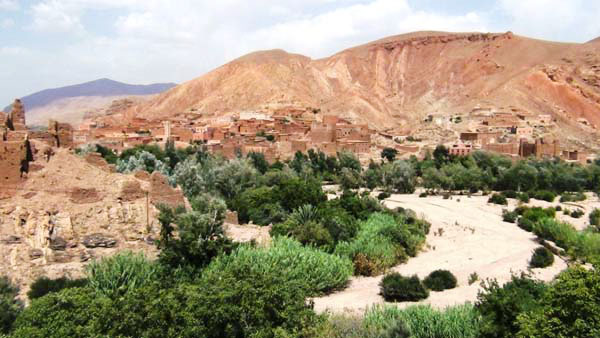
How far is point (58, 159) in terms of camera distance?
12.3 m

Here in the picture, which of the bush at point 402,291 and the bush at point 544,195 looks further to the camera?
the bush at point 544,195

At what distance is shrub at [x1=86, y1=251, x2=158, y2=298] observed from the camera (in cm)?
988

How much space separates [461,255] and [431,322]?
9922 millimetres

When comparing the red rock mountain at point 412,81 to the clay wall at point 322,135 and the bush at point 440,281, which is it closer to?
the clay wall at point 322,135

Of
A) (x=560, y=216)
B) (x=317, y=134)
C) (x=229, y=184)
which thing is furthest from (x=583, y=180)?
(x=229, y=184)

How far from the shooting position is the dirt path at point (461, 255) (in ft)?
40.5

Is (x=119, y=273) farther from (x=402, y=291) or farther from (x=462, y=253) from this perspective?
(x=462, y=253)

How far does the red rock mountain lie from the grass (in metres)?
60.2

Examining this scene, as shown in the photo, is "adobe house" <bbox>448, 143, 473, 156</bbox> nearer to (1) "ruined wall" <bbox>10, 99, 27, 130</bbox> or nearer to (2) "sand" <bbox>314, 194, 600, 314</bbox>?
(2) "sand" <bbox>314, 194, 600, 314</bbox>

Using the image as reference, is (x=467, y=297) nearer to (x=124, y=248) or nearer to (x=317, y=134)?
(x=124, y=248)

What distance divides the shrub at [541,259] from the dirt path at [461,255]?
22cm

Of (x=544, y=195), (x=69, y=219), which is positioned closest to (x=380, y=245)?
(x=69, y=219)

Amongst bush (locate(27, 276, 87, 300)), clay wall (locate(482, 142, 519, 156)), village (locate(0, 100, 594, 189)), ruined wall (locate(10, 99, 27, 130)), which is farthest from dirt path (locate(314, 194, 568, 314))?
clay wall (locate(482, 142, 519, 156))

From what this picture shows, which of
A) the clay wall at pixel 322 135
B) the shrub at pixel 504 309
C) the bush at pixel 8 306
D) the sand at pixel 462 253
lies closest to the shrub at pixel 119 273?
the bush at pixel 8 306
